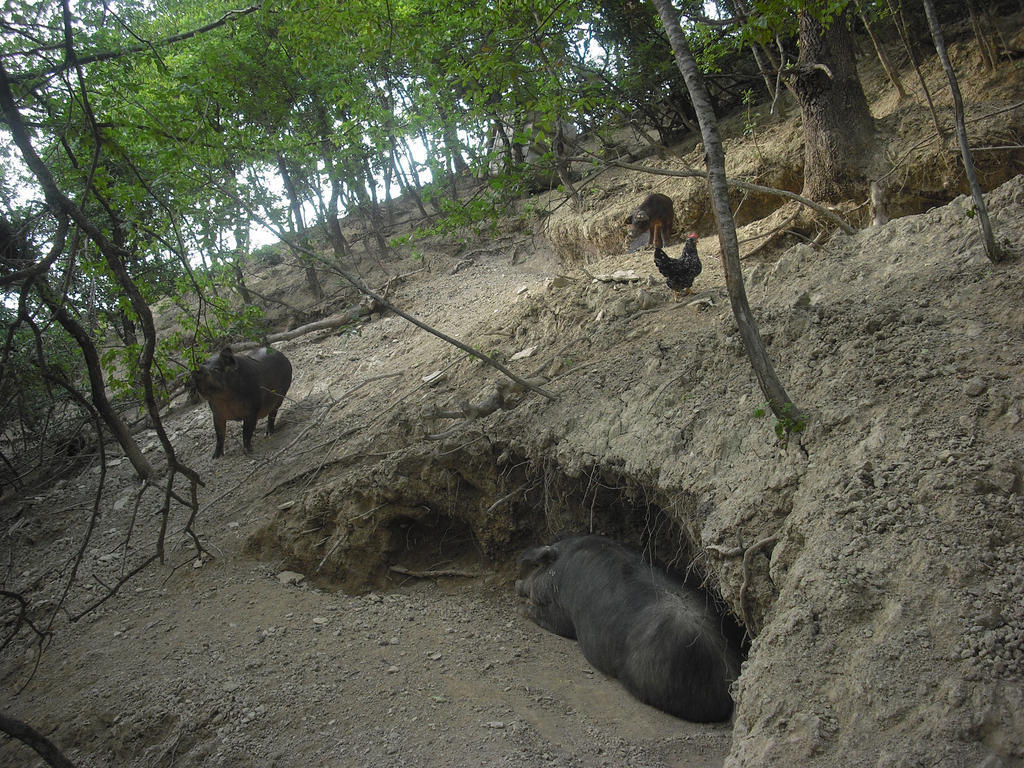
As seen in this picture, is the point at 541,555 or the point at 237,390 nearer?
the point at 541,555

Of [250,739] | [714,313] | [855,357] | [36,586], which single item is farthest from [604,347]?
[36,586]

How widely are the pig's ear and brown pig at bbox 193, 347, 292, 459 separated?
3618mm

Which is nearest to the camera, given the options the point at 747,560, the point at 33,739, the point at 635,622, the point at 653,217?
the point at 33,739

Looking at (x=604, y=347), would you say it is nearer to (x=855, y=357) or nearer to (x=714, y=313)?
(x=714, y=313)

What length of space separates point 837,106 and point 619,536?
4.85 metres

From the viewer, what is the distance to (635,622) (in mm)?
3807

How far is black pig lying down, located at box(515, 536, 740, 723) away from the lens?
3404mm

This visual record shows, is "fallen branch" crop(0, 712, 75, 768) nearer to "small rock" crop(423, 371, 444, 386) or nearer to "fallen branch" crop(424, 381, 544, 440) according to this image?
"fallen branch" crop(424, 381, 544, 440)

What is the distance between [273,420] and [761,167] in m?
6.73

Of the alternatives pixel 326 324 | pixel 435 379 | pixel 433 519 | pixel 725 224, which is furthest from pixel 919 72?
pixel 326 324

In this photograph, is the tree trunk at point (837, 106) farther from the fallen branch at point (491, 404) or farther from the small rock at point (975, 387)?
the small rock at point (975, 387)

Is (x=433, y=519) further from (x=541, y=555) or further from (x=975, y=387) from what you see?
(x=975, y=387)

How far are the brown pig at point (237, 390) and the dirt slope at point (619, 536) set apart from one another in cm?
50

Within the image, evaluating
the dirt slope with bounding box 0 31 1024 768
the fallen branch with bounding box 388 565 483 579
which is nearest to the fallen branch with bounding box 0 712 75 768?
the dirt slope with bounding box 0 31 1024 768
